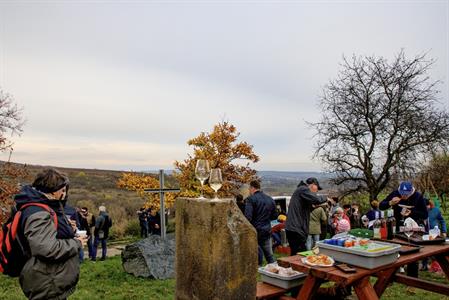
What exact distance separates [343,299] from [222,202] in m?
3.47

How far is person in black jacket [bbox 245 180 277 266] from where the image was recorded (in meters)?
6.95

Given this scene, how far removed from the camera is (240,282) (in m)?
2.73

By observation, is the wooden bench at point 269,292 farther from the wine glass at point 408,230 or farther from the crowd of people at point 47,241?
the wine glass at point 408,230

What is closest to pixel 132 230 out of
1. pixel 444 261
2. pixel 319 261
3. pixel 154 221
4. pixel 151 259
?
pixel 154 221

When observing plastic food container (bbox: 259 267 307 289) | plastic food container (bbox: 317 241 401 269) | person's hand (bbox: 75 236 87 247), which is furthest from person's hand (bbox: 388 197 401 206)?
person's hand (bbox: 75 236 87 247)

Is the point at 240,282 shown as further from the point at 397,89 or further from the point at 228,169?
the point at 228,169

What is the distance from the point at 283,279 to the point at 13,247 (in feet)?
9.32

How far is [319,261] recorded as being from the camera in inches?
146

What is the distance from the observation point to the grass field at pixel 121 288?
614 cm

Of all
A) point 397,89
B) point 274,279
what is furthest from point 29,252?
point 397,89

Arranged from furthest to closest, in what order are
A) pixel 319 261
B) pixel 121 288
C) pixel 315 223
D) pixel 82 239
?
pixel 315 223 < pixel 121 288 < pixel 319 261 < pixel 82 239

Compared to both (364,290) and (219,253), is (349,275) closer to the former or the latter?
(364,290)

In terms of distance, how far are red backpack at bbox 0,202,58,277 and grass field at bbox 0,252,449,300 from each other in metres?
3.69

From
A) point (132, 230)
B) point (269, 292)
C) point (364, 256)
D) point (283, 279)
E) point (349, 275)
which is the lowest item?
point (132, 230)
